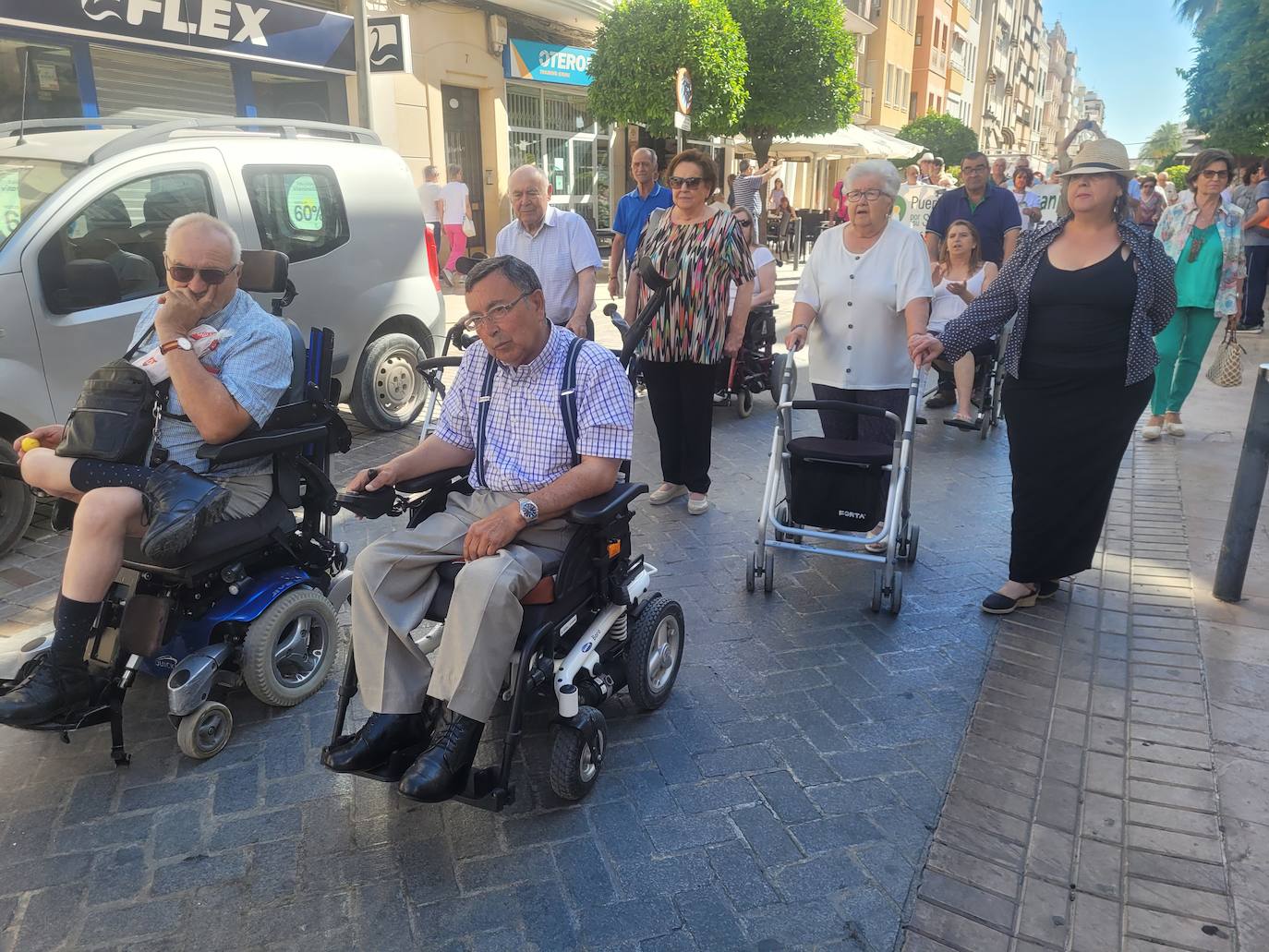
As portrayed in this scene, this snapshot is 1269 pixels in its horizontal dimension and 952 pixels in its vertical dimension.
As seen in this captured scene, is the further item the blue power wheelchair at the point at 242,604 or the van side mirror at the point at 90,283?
the van side mirror at the point at 90,283

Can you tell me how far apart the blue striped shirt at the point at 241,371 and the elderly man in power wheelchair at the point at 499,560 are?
0.59 m

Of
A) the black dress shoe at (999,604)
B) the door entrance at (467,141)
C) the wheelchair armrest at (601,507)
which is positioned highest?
the door entrance at (467,141)

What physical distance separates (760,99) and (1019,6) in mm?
79362

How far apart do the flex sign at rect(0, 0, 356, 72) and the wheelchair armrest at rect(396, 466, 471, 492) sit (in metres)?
9.53

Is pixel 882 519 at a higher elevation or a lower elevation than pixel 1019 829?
higher

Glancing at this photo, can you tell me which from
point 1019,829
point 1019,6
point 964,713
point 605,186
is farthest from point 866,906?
point 1019,6

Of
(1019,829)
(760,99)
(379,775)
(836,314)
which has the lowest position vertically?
(1019,829)

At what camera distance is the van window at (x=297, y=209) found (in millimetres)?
5809

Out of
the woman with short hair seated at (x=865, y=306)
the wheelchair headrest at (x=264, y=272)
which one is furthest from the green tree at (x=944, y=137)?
the wheelchair headrest at (x=264, y=272)

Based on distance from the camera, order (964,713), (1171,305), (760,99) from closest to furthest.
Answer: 1. (964,713)
2. (1171,305)
3. (760,99)

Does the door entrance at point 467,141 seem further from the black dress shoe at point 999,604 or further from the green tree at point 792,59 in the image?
the black dress shoe at point 999,604

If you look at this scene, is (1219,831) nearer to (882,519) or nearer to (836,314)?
A: (882,519)

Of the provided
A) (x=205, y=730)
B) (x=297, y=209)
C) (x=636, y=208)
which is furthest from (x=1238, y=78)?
(x=205, y=730)

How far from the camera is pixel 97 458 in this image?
3.10 metres
